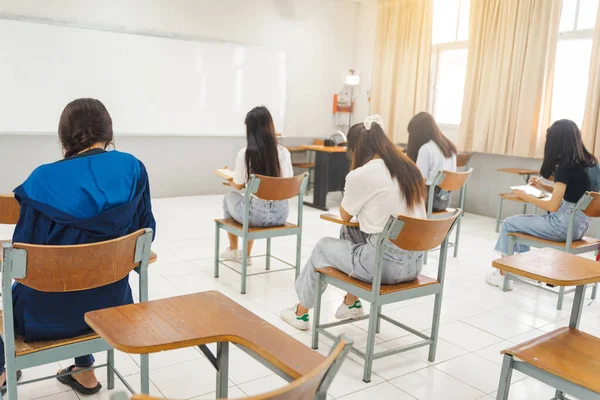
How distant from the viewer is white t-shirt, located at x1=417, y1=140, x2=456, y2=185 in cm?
408

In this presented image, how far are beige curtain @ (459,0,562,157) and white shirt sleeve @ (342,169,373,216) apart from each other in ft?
12.5

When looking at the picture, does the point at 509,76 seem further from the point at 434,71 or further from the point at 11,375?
the point at 11,375

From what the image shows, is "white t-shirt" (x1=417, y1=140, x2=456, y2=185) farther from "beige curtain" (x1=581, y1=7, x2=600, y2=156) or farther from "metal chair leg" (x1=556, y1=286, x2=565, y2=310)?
"beige curtain" (x1=581, y1=7, x2=600, y2=156)

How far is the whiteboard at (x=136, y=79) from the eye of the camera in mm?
5344

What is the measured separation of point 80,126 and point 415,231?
4.25ft

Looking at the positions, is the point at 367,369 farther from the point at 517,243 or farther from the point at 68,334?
the point at 517,243

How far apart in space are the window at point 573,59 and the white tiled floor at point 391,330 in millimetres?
1752

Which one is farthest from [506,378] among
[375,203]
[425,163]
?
[425,163]

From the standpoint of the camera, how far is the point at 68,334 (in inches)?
65.5

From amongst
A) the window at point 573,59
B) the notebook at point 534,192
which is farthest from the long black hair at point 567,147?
the window at point 573,59

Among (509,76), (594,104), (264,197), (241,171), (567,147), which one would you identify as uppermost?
(509,76)

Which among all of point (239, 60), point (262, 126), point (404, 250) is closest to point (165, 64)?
point (239, 60)

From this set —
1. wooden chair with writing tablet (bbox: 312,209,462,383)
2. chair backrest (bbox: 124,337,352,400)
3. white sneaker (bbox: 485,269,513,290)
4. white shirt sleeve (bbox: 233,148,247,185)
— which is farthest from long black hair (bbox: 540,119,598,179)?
chair backrest (bbox: 124,337,352,400)

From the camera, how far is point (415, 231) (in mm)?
2070
